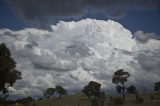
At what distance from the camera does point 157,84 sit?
136500 mm

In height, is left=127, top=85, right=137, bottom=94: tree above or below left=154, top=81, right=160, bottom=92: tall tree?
below

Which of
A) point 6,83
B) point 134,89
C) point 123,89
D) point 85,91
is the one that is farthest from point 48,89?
point 6,83

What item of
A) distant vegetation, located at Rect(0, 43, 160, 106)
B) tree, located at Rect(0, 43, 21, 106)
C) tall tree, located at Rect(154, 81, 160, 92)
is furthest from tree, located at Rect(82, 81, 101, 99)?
tree, located at Rect(0, 43, 21, 106)

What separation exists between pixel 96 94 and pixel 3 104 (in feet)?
191

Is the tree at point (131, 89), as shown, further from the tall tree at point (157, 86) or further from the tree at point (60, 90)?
the tree at point (60, 90)

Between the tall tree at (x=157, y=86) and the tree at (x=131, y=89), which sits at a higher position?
the tall tree at (x=157, y=86)

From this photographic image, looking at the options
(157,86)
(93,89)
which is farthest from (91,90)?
(157,86)

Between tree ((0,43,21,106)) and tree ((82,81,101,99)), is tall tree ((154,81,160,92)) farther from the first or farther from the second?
tree ((0,43,21,106))

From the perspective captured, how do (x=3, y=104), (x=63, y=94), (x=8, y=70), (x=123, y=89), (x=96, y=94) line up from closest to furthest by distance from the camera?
1. (x=8, y=70)
2. (x=3, y=104)
3. (x=123, y=89)
4. (x=96, y=94)
5. (x=63, y=94)

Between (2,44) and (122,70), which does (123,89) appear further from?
(2,44)

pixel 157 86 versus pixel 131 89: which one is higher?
pixel 157 86

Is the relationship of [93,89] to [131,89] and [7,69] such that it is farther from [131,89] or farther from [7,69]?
[7,69]

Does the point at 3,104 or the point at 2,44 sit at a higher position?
the point at 2,44

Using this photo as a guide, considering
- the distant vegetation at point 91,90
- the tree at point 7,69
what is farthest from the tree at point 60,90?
the tree at point 7,69
